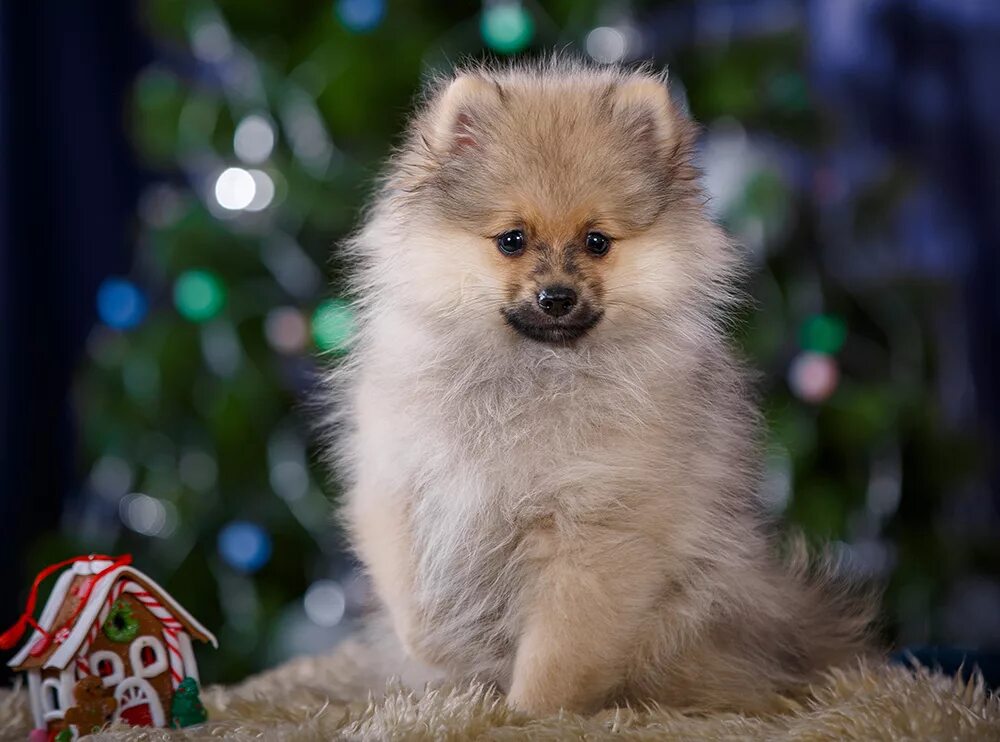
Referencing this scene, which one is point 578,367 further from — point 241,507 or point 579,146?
point 241,507

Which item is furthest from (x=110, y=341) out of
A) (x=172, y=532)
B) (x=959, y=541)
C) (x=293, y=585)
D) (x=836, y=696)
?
(x=959, y=541)

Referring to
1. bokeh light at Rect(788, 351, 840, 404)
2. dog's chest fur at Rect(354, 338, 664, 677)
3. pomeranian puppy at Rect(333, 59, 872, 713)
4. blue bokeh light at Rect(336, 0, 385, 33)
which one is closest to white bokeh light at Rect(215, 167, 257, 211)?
blue bokeh light at Rect(336, 0, 385, 33)

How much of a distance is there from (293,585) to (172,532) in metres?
0.37

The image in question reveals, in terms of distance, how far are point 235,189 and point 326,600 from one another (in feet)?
3.71

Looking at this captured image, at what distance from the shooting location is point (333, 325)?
224 cm

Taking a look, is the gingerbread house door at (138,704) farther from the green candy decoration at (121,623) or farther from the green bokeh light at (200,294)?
the green bokeh light at (200,294)

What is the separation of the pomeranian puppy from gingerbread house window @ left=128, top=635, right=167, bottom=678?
341 millimetres

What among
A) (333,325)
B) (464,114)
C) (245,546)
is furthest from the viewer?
(245,546)

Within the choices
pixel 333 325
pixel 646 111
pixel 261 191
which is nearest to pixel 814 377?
pixel 333 325

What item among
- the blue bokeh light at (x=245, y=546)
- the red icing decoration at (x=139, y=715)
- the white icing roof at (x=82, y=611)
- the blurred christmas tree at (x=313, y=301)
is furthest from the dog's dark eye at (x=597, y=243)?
the blue bokeh light at (x=245, y=546)

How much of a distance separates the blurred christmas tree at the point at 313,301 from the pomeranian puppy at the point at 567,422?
41.3 inches

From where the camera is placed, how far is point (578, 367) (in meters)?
1.52

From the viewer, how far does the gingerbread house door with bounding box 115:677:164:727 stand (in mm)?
1427

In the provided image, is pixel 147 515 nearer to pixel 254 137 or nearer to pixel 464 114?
pixel 254 137
